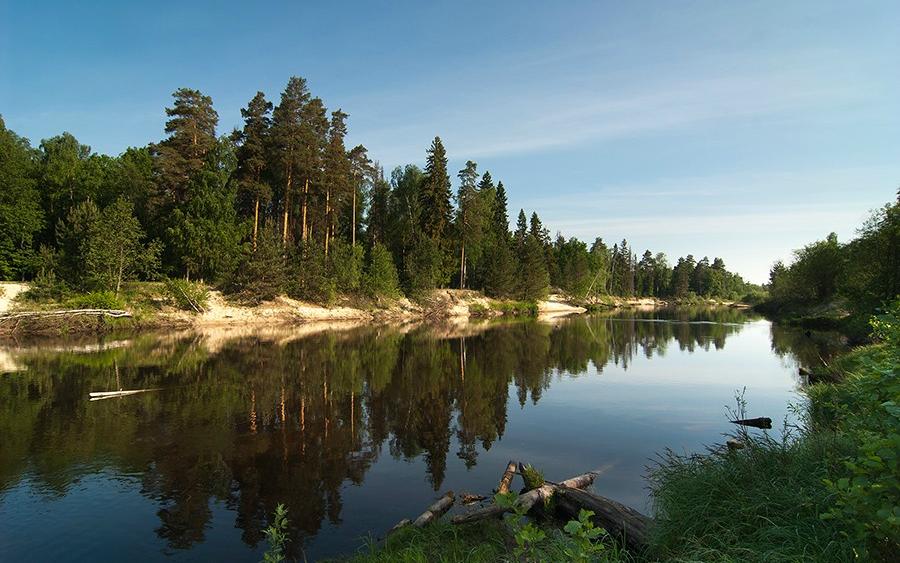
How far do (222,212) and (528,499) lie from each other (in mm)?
46984

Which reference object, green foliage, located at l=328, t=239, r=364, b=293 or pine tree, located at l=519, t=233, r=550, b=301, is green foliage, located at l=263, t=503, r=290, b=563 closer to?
green foliage, located at l=328, t=239, r=364, b=293

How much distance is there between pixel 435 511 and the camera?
349 inches

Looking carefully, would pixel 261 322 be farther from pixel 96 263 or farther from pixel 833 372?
pixel 833 372

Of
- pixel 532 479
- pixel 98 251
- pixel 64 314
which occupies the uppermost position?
pixel 98 251

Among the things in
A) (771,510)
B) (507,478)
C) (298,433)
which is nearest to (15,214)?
(298,433)

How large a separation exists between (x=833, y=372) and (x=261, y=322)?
44836mm

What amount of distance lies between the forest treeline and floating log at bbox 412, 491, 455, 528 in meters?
42.1

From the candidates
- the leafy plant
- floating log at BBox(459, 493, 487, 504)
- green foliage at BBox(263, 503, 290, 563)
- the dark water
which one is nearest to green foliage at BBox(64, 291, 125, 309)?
the dark water

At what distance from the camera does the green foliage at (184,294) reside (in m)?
43.1

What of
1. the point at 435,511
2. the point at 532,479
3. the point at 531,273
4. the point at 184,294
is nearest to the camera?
the point at 435,511

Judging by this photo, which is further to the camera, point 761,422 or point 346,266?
point 346,266

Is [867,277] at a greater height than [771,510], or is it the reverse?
[867,277]

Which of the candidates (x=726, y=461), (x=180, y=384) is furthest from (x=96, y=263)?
(x=726, y=461)

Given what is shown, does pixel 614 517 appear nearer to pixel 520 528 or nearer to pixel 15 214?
pixel 520 528
